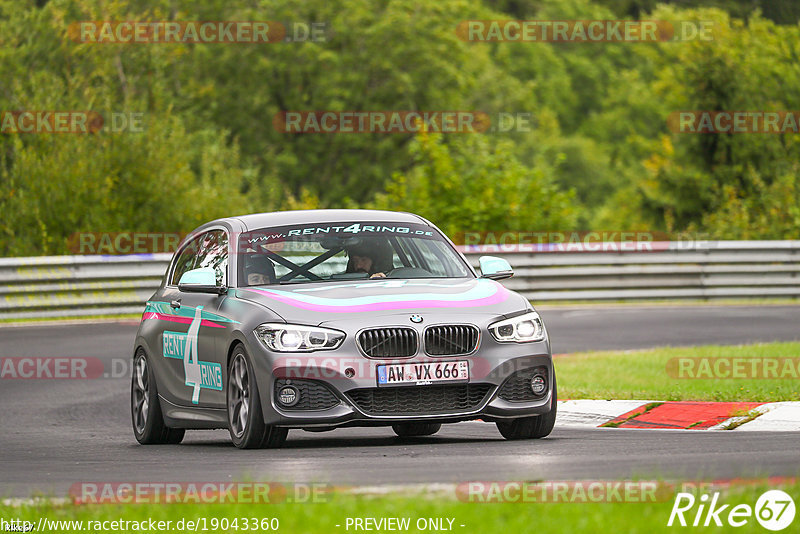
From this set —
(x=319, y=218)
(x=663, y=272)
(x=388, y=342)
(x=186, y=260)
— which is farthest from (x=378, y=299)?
(x=663, y=272)

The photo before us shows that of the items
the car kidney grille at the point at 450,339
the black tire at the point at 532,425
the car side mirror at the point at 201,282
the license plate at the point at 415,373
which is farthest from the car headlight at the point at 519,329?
the car side mirror at the point at 201,282

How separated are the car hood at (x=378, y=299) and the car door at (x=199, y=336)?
388 mm

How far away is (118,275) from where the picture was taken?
24828mm

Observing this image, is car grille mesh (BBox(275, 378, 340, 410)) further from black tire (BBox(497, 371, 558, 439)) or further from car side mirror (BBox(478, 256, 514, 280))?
car side mirror (BBox(478, 256, 514, 280))

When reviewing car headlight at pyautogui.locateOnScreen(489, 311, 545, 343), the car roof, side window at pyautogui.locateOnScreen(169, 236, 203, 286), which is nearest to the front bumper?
car headlight at pyautogui.locateOnScreen(489, 311, 545, 343)

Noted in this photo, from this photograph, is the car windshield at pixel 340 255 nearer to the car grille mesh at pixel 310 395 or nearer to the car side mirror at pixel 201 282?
the car side mirror at pixel 201 282

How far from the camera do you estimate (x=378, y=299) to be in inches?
380

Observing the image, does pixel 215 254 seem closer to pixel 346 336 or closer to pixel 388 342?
pixel 346 336

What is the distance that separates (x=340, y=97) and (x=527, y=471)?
153 feet

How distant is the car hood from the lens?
9477 millimetres

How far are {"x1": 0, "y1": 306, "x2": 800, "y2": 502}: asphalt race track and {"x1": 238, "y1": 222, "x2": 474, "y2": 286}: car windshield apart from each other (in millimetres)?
1148

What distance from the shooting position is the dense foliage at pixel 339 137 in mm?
29750

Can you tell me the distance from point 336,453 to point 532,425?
1.45 meters

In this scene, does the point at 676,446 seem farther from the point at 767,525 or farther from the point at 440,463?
the point at 767,525
